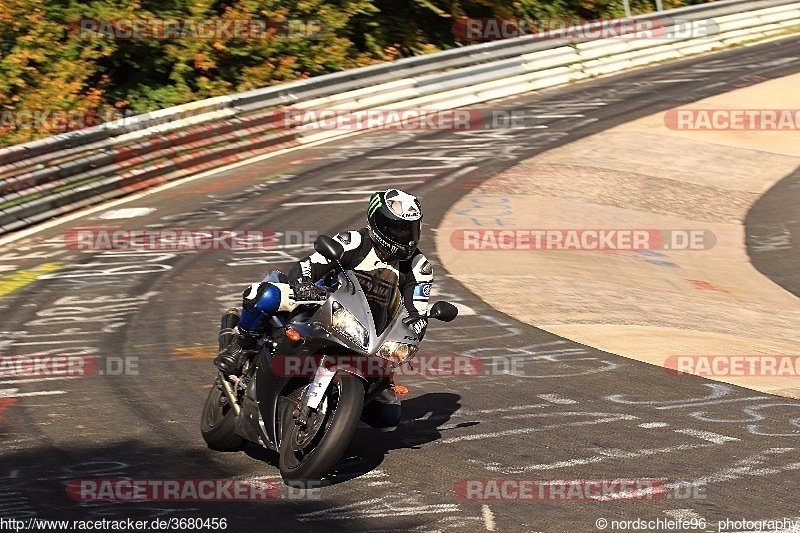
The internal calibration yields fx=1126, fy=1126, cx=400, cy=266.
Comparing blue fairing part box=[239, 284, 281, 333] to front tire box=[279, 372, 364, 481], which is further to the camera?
blue fairing part box=[239, 284, 281, 333]

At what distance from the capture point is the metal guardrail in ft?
63.7

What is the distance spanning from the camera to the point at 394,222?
7.75 m

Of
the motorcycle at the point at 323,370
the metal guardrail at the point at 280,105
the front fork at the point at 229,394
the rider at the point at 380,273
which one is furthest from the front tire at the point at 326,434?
the metal guardrail at the point at 280,105

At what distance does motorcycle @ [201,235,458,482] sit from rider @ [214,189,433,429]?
0.31ft

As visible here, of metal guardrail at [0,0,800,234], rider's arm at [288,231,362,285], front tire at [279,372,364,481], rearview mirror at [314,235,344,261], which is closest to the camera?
front tire at [279,372,364,481]

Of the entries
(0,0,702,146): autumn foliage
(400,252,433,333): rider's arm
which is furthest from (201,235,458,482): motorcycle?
(0,0,702,146): autumn foliage

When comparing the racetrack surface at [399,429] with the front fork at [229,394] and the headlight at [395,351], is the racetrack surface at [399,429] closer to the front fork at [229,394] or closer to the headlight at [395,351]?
the front fork at [229,394]

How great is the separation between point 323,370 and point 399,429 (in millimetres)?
1961

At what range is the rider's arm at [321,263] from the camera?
25.9ft

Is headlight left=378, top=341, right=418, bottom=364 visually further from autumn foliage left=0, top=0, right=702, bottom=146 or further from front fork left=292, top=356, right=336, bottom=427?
autumn foliage left=0, top=0, right=702, bottom=146

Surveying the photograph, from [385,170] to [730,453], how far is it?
1455 centimetres

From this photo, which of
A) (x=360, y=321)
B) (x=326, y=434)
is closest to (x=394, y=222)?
(x=360, y=321)

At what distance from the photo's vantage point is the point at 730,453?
28.2 feet

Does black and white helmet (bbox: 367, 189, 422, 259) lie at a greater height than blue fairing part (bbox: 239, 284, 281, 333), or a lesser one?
greater
